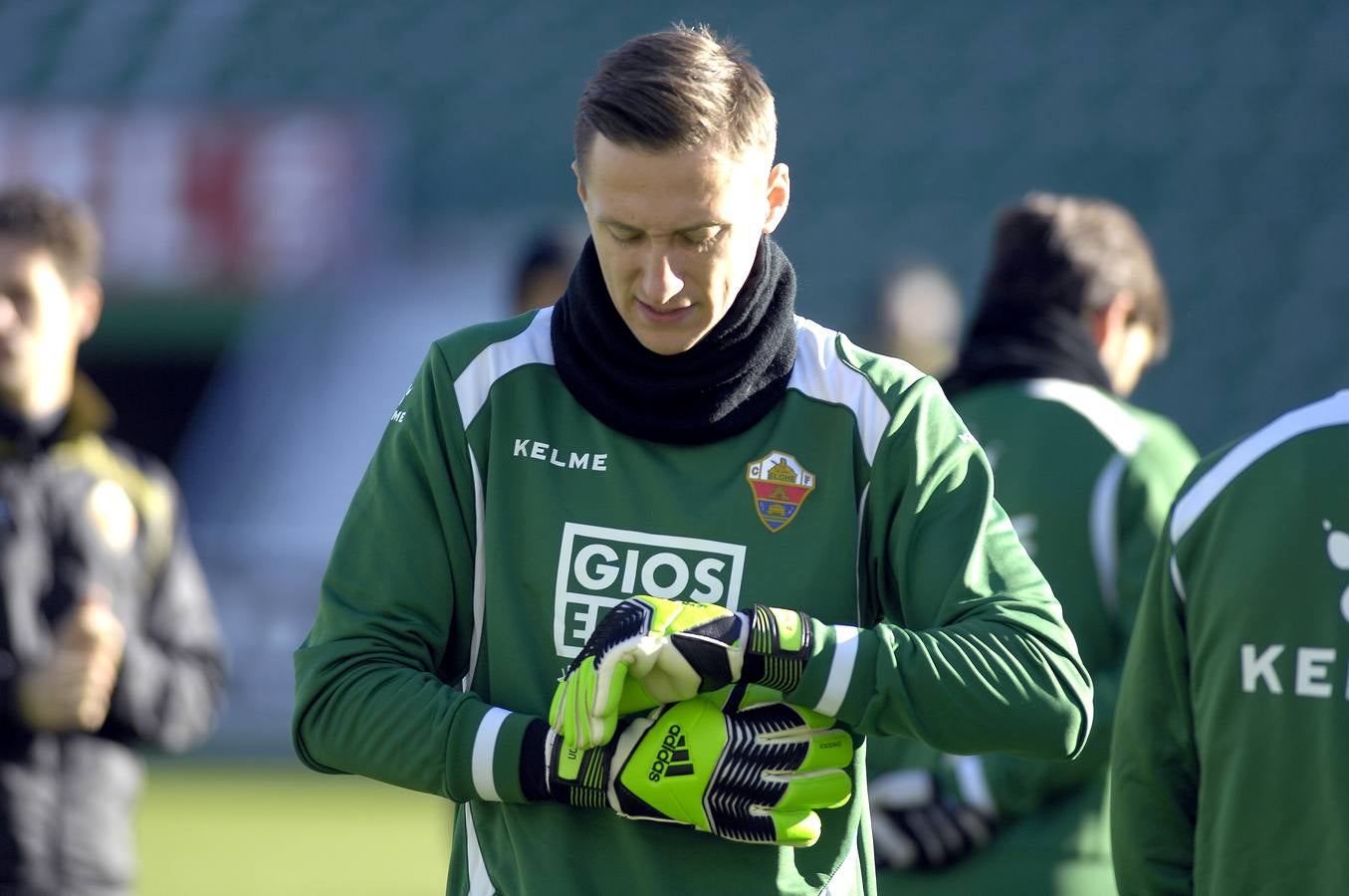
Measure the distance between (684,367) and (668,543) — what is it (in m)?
0.20

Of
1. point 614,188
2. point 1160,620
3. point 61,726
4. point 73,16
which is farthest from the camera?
point 73,16

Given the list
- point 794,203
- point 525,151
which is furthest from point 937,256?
point 525,151

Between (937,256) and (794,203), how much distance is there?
1.12m

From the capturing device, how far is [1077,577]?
3.06 metres

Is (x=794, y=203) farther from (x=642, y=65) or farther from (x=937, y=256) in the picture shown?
(x=642, y=65)

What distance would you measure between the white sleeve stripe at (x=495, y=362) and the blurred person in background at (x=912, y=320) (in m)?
3.80

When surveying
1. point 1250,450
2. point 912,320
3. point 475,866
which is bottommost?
point 475,866

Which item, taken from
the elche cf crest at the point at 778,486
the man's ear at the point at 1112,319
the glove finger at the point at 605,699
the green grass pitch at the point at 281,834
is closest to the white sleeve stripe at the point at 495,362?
the elche cf crest at the point at 778,486

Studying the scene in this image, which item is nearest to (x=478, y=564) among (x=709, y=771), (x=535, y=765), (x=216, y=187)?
Result: (x=535, y=765)

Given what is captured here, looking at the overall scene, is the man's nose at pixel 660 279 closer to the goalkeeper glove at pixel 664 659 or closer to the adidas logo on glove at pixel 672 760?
the goalkeeper glove at pixel 664 659

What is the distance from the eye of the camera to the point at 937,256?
41.4ft

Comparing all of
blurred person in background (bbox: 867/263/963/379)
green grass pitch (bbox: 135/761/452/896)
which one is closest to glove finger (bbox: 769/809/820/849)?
blurred person in background (bbox: 867/263/963/379)

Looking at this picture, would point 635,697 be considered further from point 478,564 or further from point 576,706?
point 478,564

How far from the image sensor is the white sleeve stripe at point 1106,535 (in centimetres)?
306
